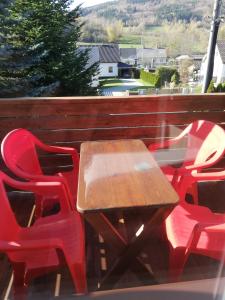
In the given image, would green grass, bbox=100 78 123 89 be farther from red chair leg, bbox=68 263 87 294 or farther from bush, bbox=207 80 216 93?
red chair leg, bbox=68 263 87 294

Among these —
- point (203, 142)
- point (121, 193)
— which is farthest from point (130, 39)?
point (121, 193)

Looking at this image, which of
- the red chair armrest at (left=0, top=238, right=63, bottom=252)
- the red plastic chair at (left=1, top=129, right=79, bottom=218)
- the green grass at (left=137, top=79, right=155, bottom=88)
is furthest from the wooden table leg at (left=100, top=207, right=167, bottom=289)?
the green grass at (left=137, top=79, right=155, bottom=88)

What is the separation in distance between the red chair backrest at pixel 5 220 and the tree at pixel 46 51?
5.37 m

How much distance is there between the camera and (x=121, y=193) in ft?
4.33

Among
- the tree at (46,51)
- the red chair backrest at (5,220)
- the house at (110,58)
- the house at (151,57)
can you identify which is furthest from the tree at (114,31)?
the tree at (46,51)

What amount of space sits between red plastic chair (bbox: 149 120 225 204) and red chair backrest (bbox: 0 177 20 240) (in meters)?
0.95

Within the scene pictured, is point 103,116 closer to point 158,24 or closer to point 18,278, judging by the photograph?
point 158,24

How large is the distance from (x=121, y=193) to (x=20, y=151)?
0.94 m

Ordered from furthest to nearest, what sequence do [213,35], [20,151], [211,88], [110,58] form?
[211,88]
[110,58]
[213,35]
[20,151]

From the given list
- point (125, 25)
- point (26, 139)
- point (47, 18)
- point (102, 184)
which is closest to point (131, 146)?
point (102, 184)

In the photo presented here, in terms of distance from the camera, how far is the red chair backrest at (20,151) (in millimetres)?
1784

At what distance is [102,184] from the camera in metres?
1.43

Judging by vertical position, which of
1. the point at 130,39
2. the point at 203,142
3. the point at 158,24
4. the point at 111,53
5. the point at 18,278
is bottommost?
the point at 18,278

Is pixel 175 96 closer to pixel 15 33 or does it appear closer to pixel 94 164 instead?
pixel 94 164
